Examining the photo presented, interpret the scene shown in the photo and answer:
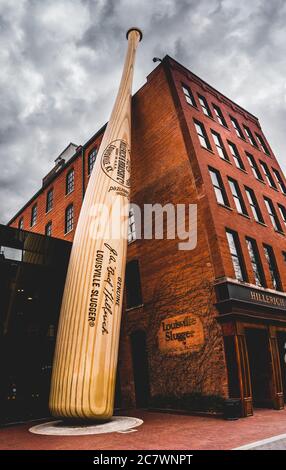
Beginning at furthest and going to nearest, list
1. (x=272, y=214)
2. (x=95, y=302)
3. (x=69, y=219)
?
(x=69, y=219) < (x=272, y=214) < (x=95, y=302)

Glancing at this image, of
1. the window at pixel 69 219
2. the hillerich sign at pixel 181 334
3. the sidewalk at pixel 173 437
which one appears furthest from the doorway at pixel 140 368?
the window at pixel 69 219

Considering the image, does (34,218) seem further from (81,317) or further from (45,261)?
(81,317)

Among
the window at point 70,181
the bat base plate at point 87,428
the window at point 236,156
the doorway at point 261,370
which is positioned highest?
the window at point 70,181

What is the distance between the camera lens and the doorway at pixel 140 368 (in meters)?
13.2

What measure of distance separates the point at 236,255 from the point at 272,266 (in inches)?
112

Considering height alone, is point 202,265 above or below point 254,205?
below

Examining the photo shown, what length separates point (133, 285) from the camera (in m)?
14.9

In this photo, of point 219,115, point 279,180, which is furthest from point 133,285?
point 279,180

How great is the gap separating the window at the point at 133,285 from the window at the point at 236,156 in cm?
716

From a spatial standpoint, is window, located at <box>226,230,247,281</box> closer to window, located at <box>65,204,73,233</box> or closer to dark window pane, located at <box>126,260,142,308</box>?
dark window pane, located at <box>126,260,142,308</box>

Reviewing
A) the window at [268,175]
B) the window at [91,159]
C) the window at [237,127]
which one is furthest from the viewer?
the window at [91,159]

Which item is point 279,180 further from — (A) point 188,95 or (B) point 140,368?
(B) point 140,368

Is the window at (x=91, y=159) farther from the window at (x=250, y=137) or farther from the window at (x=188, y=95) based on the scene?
the window at (x=250, y=137)

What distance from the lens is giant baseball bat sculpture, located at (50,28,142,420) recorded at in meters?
8.30
